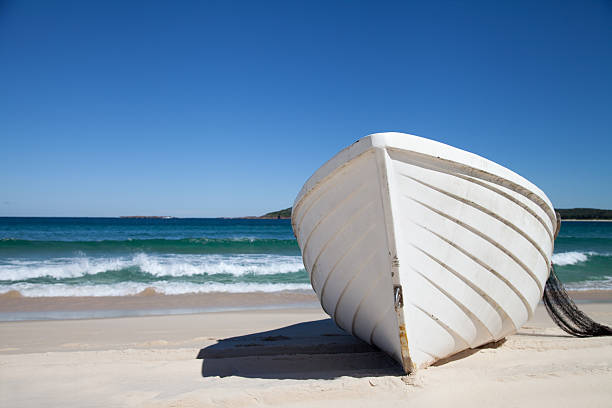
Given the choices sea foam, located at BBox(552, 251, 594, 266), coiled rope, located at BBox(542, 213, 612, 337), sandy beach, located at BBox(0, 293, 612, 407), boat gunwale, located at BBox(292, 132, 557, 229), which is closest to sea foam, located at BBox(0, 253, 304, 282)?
sandy beach, located at BBox(0, 293, 612, 407)

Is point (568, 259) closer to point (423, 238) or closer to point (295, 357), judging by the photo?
point (295, 357)

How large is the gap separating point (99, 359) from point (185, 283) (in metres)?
6.76

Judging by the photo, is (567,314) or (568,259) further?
(568,259)

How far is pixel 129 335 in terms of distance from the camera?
502 centimetres

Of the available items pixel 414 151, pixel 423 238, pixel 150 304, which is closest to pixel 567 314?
pixel 423 238

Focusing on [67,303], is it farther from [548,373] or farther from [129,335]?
[548,373]

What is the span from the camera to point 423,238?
2635 mm

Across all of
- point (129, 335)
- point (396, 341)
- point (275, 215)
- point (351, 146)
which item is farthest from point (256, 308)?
point (275, 215)

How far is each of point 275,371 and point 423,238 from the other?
1812mm

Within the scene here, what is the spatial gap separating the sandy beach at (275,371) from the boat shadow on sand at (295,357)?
11 millimetres

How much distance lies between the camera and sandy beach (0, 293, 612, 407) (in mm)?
2566

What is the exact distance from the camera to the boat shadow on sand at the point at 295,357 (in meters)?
3.23

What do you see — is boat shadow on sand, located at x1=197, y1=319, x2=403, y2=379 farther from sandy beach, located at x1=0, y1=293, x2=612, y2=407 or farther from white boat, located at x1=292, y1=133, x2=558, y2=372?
white boat, located at x1=292, y1=133, x2=558, y2=372

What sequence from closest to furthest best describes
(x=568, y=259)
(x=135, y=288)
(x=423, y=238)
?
(x=423, y=238)
(x=135, y=288)
(x=568, y=259)
